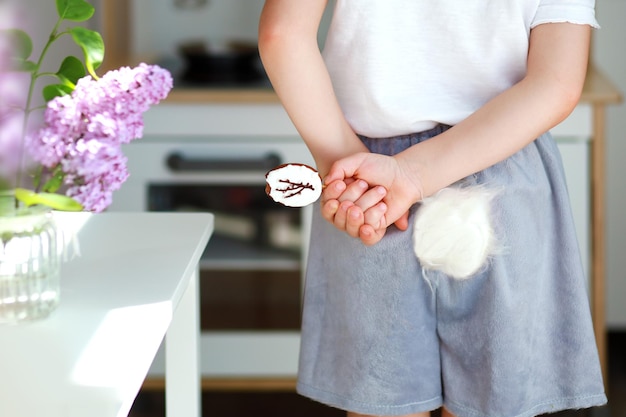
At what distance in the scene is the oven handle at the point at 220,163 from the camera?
2275 mm

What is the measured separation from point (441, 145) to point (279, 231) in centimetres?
136

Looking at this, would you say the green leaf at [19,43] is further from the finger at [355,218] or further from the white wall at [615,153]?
the white wall at [615,153]

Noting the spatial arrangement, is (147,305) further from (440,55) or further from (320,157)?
(440,55)

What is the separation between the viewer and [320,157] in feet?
3.79

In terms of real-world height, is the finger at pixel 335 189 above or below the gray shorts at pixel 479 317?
above

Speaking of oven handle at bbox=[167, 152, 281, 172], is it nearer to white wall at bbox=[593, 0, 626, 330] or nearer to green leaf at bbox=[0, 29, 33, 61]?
white wall at bbox=[593, 0, 626, 330]

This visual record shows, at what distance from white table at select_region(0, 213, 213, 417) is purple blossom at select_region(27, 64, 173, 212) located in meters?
0.10

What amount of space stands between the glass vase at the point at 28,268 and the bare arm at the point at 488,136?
1.05 feet

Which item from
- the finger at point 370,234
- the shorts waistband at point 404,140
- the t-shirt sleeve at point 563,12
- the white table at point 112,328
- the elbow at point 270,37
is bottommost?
the white table at point 112,328

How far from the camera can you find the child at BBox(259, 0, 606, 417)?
111 centimetres

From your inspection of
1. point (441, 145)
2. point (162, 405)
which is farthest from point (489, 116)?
point (162, 405)

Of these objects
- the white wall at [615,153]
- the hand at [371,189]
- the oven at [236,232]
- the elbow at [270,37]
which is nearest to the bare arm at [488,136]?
the hand at [371,189]

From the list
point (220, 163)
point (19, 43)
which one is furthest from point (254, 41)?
point (19, 43)

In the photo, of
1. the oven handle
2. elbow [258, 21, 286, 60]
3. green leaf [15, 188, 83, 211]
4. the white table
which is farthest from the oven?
green leaf [15, 188, 83, 211]
